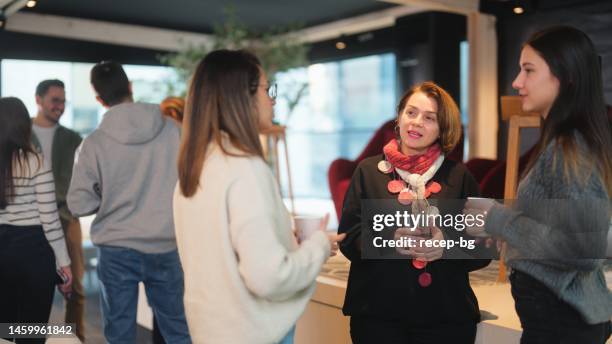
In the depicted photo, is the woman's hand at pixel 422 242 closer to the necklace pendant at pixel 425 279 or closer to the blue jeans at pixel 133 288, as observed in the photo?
the necklace pendant at pixel 425 279

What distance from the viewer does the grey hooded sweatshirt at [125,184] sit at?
2.46 metres

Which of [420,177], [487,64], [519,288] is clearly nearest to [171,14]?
[487,64]

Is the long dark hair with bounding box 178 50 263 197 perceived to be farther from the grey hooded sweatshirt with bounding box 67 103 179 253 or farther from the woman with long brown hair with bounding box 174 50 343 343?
the grey hooded sweatshirt with bounding box 67 103 179 253

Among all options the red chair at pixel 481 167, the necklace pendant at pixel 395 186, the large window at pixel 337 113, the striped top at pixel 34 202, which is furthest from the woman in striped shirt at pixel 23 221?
the large window at pixel 337 113

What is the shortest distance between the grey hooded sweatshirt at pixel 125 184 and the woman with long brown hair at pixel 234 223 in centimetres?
109

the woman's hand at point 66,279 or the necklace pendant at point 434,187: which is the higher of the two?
the necklace pendant at point 434,187

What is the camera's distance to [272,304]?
55.7 inches

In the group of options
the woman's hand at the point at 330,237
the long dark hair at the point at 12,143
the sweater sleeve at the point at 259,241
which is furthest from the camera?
the long dark hair at the point at 12,143

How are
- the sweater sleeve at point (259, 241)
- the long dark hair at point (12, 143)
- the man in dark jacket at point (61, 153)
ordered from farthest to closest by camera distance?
the man in dark jacket at point (61, 153) → the long dark hair at point (12, 143) → the sweater sleeve at point (259, 241)

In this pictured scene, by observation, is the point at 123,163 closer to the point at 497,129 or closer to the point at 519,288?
the point at 519,288

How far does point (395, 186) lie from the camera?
182 cm

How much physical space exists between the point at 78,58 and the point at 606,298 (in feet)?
25.9

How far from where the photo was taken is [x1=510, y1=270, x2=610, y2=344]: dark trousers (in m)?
1.36

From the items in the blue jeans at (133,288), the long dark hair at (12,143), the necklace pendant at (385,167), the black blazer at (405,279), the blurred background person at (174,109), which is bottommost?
the blue jeans at (133,288)
